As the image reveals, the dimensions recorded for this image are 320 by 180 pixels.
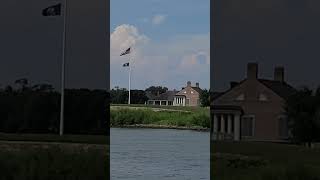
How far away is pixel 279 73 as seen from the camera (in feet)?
40.9

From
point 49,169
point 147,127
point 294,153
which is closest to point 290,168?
point 294,153

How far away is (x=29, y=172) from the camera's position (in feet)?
37.1

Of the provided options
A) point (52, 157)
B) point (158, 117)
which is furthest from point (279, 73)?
point (158, 117)

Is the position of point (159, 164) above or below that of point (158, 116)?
below

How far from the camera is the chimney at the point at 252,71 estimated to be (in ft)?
41.4

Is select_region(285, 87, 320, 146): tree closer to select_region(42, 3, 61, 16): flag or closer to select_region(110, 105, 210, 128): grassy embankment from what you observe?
select_region(42, 3, 61, 16): flag

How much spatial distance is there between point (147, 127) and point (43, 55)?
22.2 meters

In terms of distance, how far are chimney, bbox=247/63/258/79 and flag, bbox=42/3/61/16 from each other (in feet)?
14.1

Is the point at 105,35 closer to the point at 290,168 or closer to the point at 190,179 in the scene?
the point at 190,179

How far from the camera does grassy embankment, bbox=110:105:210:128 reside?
31312 millimetres

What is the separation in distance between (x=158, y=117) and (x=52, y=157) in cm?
2937

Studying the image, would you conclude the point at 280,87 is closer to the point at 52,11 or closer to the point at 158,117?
the point at 52,11

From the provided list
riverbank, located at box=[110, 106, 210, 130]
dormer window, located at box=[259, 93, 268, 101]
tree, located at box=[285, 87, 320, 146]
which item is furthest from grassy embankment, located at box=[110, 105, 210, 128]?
tree, located at box=[285, 87, 320, 146]

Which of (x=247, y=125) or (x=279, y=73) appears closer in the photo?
(x=279, y=73)
